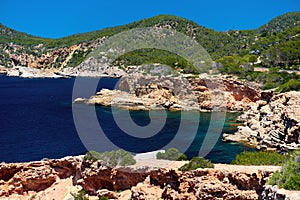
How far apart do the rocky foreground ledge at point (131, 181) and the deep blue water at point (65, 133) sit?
11951 millimetres

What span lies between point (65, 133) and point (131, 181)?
26.5m

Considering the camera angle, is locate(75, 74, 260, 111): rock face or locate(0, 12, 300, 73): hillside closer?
locate(75, 74, 260, 111): rock face

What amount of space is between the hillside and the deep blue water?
865 inches

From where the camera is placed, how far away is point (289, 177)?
39.8 ft

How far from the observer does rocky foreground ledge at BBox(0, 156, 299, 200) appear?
599 inches

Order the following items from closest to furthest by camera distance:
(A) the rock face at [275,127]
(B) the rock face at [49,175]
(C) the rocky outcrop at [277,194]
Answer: (C) the rocky outcrop at [277,194], (B) the rock face at [49,175], (A) the rock face at [275,127]

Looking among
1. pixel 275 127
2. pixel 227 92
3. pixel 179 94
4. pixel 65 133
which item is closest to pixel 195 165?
pixel 275 127

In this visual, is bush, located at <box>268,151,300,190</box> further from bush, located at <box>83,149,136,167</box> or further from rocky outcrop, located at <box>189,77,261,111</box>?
rocky outcrop, located at <box>189,77,261,111</box>

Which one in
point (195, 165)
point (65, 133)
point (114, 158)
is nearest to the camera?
point (195, 165)

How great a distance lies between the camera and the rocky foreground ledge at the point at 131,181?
15.2 metres

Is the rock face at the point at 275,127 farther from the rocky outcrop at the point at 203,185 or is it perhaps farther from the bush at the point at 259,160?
the rocky outcrop at the point at 203,185

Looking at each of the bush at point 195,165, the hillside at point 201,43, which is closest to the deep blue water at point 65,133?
the bush at point 195,165

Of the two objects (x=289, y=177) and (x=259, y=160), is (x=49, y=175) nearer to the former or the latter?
(x=259, y=160)

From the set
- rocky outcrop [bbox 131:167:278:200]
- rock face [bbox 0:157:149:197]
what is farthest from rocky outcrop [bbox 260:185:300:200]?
rock face [bbox 0:157:149:197]
